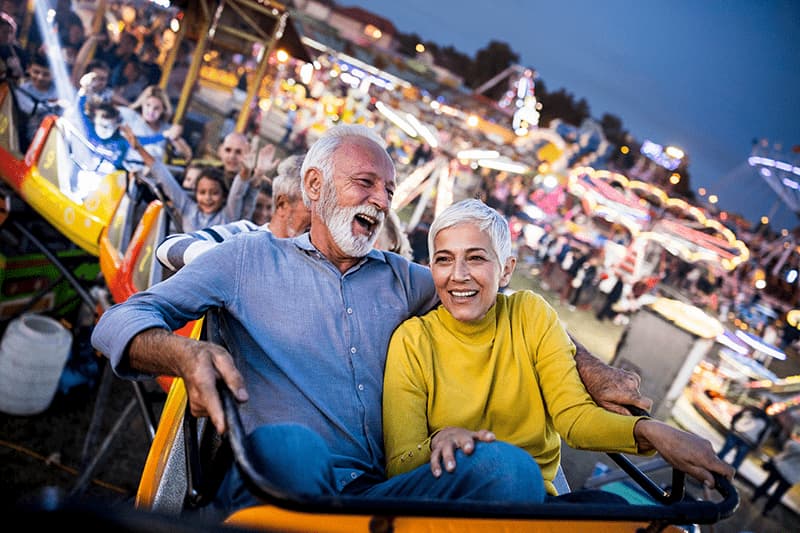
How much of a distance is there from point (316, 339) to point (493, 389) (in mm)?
698

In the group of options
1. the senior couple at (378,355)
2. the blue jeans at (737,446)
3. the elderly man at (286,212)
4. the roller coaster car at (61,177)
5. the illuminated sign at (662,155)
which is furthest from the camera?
the illuminated sign at (662,155)

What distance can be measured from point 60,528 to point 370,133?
203cm

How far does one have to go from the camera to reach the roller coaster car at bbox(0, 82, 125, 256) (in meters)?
4.32

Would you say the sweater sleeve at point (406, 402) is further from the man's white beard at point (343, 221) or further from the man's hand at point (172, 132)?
the man's hand at point (172, 132)

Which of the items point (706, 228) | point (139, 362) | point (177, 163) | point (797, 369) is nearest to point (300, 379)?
point (139, 362)

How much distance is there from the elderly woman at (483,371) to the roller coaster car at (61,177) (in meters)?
3.35

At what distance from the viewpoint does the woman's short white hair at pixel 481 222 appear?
204 cm

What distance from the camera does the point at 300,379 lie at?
6.20 ft

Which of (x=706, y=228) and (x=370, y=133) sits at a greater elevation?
(x=706, y=228)

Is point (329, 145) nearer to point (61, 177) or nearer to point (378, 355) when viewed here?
point (378, 355)

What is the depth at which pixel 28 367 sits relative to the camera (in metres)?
3.62

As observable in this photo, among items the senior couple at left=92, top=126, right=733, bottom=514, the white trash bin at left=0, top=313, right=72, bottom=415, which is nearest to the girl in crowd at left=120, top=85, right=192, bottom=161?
the white trash bin at left=0, top=313, right=72, bottom=415

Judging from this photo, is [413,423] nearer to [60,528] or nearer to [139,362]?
[139,362]

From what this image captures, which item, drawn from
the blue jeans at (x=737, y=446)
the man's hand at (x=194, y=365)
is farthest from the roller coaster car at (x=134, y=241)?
the blue jeans at (x=737, y=446)
